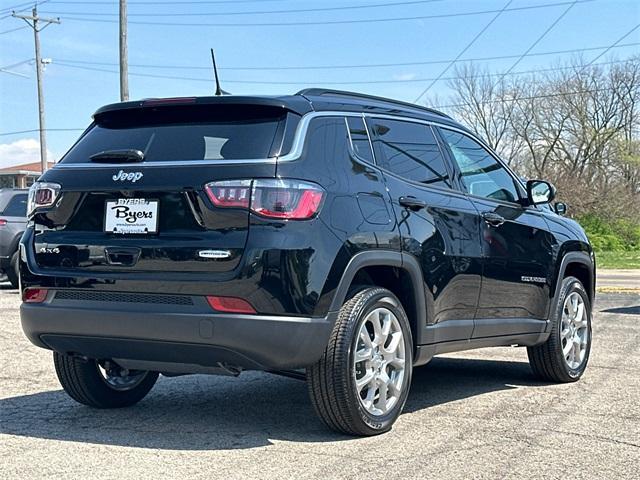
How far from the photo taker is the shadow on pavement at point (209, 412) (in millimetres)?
4832

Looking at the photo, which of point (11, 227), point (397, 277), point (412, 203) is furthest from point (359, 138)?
point (11, 227)

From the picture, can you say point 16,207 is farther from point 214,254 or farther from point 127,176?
point 214,254

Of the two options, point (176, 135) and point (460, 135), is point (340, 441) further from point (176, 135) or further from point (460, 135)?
point (460, 135)

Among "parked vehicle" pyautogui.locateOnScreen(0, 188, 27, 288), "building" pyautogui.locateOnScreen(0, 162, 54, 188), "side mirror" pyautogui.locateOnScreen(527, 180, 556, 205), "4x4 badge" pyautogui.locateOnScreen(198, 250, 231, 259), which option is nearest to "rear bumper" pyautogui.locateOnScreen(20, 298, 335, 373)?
"4x4 badge" pyautogui.locateOnScreen(198, 250, 231, 259)

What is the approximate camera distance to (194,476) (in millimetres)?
4047

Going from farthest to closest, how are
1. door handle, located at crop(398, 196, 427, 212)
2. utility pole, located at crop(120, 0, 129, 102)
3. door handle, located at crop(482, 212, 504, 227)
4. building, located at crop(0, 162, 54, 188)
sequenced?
building, located at crop(0, 162, 54, 188) < utility pole, located at crop(120, 0, 129, 102) < door handle, located at crop(482, 212, 504, 227) < door handle, located at crop(398, 196, 427, 212)

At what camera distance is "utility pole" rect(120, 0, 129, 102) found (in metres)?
23.9

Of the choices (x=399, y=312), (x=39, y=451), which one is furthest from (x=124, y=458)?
(x=399, y=312)

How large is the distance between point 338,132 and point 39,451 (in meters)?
2.24

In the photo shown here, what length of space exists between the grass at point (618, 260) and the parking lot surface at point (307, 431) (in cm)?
1837

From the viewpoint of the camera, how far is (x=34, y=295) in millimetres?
4875

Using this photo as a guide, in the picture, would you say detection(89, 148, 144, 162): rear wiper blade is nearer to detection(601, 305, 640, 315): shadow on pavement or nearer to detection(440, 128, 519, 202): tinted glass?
detection(440, 128, 519, 202): tinted glass

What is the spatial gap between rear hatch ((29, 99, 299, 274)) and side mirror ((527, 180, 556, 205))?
2527mm

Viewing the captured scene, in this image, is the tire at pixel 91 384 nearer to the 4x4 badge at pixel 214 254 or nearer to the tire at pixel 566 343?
the 4x4 badge at pixel 214 254
